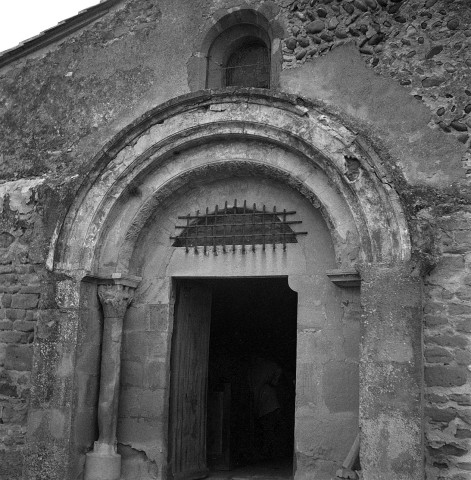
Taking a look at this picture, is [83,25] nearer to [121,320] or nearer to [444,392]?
[121,320]

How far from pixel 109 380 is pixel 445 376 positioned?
2993 millimetres

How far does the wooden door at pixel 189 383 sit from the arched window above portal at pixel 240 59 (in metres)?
2.07

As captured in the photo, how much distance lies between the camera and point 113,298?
20.2 feet

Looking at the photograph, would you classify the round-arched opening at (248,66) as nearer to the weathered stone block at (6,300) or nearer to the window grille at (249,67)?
the window grille at (249,67)

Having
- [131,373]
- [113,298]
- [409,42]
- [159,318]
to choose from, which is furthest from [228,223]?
[409,42]

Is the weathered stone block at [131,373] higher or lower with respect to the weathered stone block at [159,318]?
lower

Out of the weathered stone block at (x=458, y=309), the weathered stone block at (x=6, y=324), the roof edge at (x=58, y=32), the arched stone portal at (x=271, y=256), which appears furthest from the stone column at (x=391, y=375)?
Answer: the roof edge at (x=58, y=32)

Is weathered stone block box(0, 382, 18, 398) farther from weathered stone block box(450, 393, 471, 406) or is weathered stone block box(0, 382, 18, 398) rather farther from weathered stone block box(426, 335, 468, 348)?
weathered stone block box(450, 393, 471, 406)

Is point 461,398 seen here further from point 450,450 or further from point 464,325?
point 464,325

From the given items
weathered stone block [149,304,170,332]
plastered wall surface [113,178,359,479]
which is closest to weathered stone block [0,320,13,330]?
plastered wall surface [113,178,359,479]

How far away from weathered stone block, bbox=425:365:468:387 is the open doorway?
1.84 m

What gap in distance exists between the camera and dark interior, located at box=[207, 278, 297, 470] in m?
8.84

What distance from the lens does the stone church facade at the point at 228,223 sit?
4.99m

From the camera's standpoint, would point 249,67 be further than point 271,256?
Yes
